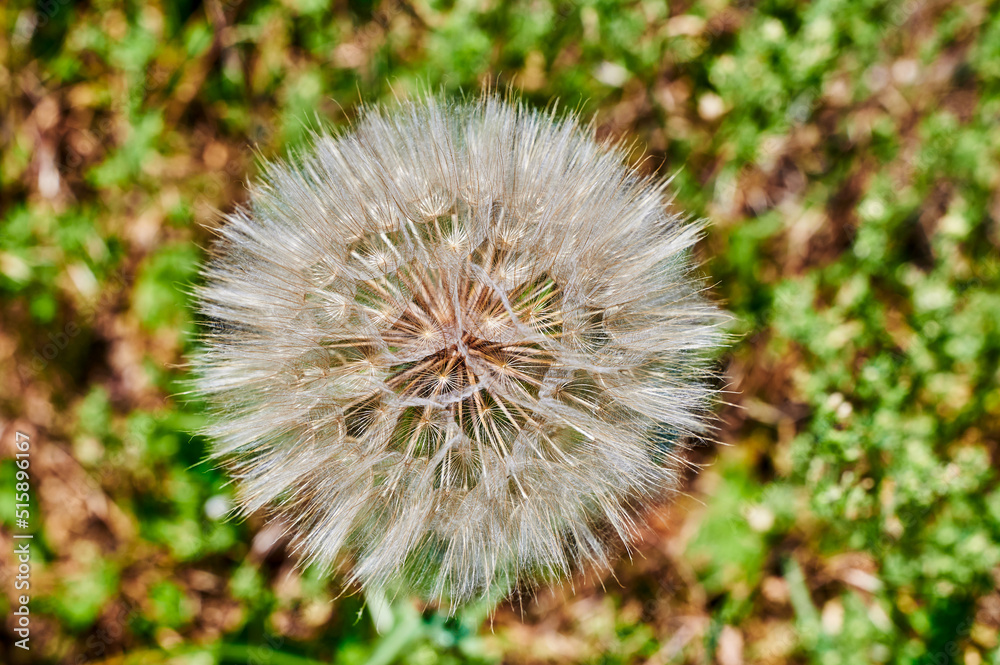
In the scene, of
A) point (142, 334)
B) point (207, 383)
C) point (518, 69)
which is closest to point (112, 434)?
point (142, 334)

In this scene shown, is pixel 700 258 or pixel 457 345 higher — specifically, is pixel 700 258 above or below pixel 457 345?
below

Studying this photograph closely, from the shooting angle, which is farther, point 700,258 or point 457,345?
point 700,258

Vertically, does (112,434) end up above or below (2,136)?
below

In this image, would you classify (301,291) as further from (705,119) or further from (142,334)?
(705,119)

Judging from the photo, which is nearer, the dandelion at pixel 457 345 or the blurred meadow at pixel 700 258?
the dandelion at pixel 457 345
